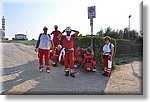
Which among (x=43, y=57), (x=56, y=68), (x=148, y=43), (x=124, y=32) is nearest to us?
(x=148, y=43)

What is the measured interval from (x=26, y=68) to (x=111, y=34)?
395cm

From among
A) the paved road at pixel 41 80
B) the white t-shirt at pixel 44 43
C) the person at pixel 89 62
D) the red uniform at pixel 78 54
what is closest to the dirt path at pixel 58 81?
the paved road at pixel 41 80

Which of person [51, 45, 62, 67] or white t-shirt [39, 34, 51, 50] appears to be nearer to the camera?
white t-shirt [39, 34, 51, 50]

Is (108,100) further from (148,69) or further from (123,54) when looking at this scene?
(123,54)

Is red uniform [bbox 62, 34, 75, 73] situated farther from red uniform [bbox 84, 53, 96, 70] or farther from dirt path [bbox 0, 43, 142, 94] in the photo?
red uniform [bbox 84, 53, 96, 70]

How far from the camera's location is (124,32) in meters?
9.45

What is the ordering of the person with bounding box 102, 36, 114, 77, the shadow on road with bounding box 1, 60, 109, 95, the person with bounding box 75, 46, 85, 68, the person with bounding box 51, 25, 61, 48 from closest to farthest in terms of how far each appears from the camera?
the shadow on road with bounding box 1, 60, 109, 95
the person with bounding box 102, 36, 114, 77
the person with bounding box 75, 46, 85, 68
the person with bounding box 51, 25, 61, 48

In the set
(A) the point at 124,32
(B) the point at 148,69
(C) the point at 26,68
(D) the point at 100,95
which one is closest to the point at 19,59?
(C) the point at 26,68

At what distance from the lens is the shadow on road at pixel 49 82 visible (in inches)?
179

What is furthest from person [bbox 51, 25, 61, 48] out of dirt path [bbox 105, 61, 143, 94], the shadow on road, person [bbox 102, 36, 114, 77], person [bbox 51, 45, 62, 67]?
dirt path [bbox 105, 61, 143, 94]

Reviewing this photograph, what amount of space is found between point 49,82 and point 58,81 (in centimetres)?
18

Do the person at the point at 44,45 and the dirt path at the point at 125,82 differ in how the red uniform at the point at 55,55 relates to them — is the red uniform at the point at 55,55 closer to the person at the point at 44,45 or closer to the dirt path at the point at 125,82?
the person at the point at 44,45

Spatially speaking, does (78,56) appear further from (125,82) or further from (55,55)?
(125,82)

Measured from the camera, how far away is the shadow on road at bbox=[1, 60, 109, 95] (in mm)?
4535
